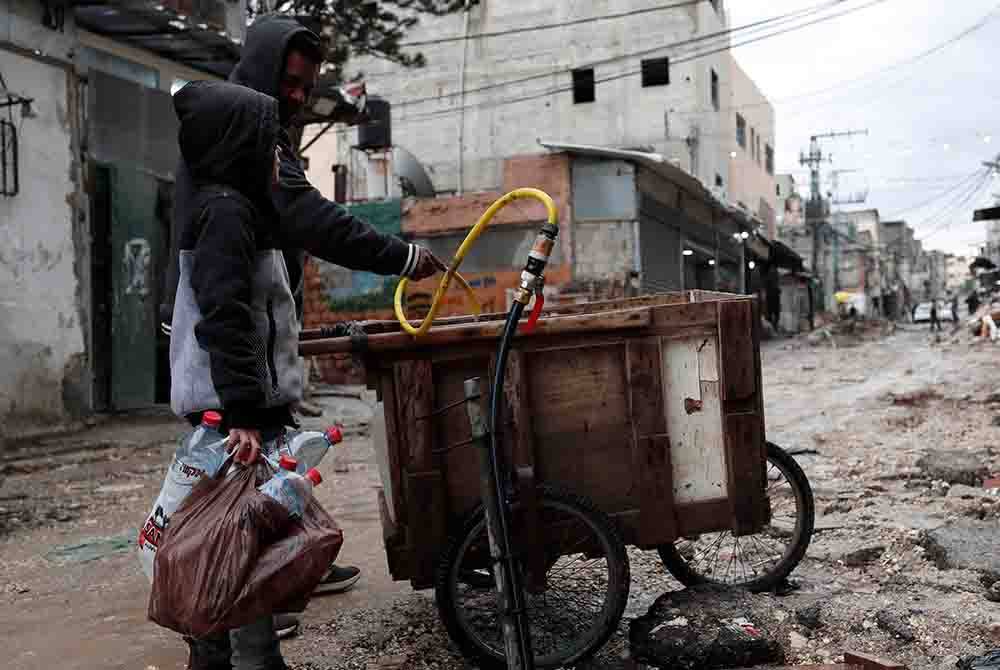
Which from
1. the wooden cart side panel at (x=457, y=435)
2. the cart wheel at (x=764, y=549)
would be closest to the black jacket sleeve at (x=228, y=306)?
the wooden cart side panel at (x=457, y=435)

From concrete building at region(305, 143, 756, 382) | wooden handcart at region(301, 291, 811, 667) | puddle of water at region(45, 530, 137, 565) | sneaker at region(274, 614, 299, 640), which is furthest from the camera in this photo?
concrete building at region(305, 143, 756, 382)

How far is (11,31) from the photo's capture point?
9.89 meters

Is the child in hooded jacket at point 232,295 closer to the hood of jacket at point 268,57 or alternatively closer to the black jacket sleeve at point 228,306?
the black jacket sleeve at point 228,306

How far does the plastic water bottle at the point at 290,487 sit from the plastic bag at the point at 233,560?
0.06 ft

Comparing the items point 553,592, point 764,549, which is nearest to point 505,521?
point 553,592

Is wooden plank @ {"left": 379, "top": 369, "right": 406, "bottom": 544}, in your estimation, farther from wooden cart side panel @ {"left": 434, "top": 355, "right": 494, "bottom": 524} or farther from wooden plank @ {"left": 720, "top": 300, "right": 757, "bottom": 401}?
wooden plank @ {"left": 720, "top": 300, "right": 757, "bottom": 401}

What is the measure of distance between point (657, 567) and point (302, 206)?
2.46 meters

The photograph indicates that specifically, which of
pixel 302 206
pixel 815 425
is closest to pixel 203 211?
pixel 302 206

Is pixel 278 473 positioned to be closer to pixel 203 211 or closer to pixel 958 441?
pixel 203 211

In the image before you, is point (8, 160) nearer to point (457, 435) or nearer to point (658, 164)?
point (457, 435)

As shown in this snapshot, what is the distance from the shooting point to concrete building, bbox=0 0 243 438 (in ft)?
32.6

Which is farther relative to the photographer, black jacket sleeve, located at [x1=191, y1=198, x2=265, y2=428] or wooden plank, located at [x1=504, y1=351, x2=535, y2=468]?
wooden plank, located at [x1=504, y1=351, x2=535, y2=468]

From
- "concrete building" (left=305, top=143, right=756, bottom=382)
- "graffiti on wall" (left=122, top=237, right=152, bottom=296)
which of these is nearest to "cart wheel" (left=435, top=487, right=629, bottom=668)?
"graffiti on wall" (left=122, top=237, right=152, bottom=296)

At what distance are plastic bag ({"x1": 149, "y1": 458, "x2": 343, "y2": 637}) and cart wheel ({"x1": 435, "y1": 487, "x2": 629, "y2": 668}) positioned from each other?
0.82m
